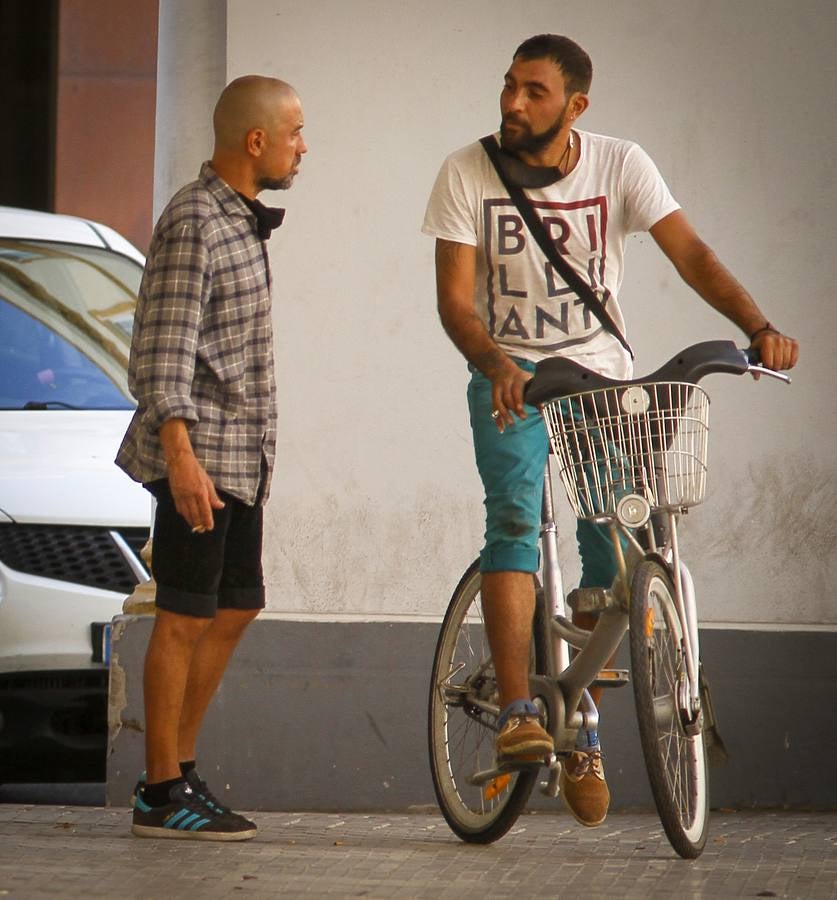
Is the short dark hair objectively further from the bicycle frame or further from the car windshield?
the car windshield

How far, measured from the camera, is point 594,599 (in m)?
4.50

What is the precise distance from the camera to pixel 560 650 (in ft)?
15.3

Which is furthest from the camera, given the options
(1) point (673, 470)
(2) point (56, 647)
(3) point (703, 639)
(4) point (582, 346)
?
(2) point (56, 647)

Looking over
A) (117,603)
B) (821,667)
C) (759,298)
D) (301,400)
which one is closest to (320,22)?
(301,400)

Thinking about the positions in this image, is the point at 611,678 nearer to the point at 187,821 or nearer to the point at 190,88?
the point at 187,821

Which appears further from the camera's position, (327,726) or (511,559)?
(327,726)

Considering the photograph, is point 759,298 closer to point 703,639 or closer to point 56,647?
point 703,639

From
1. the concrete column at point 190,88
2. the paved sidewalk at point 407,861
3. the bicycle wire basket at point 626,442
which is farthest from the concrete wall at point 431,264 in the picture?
the bicycle wire basket at point 626,442

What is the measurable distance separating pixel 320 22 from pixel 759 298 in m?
1.65

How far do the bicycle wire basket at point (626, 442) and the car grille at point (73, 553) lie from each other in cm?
243

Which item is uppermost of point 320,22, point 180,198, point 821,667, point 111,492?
point 320,22

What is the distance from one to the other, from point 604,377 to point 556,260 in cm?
50

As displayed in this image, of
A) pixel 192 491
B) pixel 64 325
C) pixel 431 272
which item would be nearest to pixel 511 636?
pixel 192 491

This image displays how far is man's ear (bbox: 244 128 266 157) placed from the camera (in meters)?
4.95
